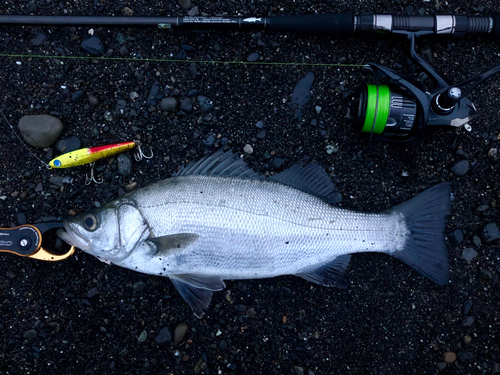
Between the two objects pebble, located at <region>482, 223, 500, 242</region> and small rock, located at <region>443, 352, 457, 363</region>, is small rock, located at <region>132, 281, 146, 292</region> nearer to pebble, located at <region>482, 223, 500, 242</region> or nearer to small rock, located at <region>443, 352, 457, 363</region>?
small rock, located at <region>443, 352, 457, 363</region>

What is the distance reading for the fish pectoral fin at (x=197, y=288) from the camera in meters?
2.24

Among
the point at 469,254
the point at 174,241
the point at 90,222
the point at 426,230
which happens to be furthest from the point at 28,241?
the point at 469,254

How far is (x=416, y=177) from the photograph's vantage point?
2.49 meters

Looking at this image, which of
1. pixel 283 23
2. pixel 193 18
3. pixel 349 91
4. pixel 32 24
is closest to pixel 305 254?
pixel 349 91

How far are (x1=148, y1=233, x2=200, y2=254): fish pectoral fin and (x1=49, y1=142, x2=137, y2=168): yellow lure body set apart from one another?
74cm

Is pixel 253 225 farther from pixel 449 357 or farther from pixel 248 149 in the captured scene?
pixel 449 357

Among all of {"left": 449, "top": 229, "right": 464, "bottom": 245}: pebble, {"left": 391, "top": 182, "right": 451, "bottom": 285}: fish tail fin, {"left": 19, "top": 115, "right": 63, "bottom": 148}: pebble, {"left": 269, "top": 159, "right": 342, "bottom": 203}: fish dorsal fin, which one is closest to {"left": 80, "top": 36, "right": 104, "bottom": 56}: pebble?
{"left": 19, "top": 115, "right": 63, "bottom": 148}: pebble

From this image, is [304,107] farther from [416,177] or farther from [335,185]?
[416,177]

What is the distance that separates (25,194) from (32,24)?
1.19m

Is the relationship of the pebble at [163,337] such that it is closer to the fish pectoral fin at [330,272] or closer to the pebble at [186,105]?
the fish pectoral fin at [330,272]

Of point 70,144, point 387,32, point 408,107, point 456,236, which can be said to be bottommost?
point 456,236

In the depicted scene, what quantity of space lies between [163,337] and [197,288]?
48cm

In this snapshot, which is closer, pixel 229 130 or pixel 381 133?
pixel 381 133

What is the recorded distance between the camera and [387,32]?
232 cm
